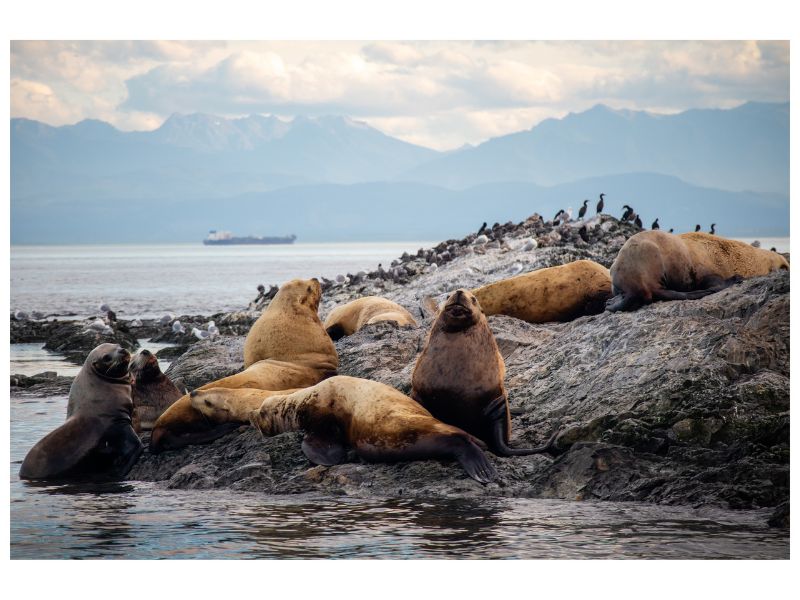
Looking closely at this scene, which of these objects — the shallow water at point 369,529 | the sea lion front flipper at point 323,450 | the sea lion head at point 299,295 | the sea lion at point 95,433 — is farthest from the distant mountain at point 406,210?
the sea lion front flipper at point 323,450

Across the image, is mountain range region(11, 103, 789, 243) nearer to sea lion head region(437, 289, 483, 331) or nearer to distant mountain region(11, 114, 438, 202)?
distant mountain region(11, 114, 438, 202)

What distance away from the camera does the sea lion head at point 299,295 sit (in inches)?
454

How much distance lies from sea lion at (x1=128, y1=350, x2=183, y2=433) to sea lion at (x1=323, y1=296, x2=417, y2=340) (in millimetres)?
3422

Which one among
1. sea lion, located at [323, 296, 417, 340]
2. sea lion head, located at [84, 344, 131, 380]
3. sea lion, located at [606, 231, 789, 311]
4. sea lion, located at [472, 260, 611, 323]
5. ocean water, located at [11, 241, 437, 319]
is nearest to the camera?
sea lion head, located at [84, 344, 131, 380]

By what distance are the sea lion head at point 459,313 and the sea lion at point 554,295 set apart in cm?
367

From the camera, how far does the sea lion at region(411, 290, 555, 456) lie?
8578 mm

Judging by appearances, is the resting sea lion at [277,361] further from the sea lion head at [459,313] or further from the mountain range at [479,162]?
the sea lion head at [459,313]

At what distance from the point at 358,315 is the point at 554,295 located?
2866 mm

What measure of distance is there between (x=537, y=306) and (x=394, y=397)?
4328 millimetres

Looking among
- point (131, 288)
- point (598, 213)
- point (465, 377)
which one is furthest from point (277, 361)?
point (131, 288)

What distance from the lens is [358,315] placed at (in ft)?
46.4

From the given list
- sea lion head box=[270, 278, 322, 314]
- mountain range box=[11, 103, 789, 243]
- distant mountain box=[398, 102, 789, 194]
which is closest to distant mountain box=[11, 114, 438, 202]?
mountain range box=[11, 103, 789, 243]

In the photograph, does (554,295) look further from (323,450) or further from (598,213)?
(598,213)
